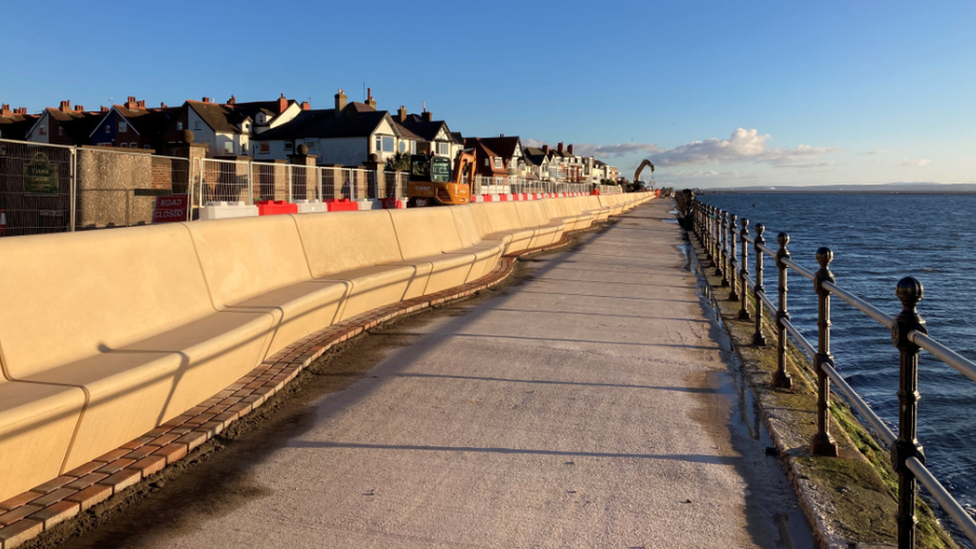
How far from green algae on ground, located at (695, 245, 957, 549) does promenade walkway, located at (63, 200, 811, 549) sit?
0.14 meters

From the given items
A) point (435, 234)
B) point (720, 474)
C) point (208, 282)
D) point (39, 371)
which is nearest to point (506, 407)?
point (720, 474)

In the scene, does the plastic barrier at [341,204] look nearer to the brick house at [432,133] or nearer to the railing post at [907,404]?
the railing post at [907,404]

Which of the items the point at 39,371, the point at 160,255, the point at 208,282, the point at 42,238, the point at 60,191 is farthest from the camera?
the point at 60,191

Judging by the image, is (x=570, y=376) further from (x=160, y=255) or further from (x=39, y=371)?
(x=39, y=371)

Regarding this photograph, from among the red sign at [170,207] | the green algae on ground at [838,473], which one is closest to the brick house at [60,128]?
the red sign at [170,207]

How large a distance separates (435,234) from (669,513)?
7.77m

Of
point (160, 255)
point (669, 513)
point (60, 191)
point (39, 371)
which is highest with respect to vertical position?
point (60, 191)

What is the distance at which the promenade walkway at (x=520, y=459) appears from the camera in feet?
10.9

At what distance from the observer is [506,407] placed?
5184 mm

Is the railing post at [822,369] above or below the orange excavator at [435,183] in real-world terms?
below

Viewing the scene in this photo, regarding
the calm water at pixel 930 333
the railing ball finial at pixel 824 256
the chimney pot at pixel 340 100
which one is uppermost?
the chimney pot at pixel 340 100

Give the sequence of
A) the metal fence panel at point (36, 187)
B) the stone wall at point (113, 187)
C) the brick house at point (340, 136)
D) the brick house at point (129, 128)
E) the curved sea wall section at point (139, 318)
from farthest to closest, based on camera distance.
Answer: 1. the brick house at point (129, 128)
2. the brick house at point (340, 136)
3. the stone wall at point (113, 187)
4. the metal fence panel at point (36, 187)
5. the curved sea wall section at point (139, 318)

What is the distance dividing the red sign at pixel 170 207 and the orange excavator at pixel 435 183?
11.8 meters

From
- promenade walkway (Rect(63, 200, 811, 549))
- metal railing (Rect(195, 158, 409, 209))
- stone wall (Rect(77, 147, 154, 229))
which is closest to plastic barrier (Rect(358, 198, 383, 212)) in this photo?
metal railing (Rect(195, 158, 409, 209))
